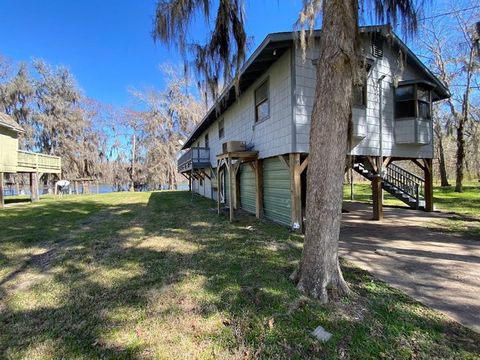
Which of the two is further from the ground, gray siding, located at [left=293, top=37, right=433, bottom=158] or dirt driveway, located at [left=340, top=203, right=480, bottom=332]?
gray siding, located at [left=293, top=37, right=433, bottom=158]

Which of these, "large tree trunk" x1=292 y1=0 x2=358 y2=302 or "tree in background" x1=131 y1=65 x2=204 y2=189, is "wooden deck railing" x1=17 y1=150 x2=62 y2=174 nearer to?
"tree in background" x1=131 y1=65 x2=204 y2=189

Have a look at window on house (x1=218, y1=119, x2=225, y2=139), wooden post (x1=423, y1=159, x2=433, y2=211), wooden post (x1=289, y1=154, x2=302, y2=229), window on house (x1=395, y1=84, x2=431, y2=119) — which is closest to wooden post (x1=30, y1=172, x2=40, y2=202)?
window on house (x1=218, y1=119, x2=225, y2=139)

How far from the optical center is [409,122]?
8.20 m

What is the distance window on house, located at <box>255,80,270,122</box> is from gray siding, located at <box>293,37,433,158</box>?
4.82 ft

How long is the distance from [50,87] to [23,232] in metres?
25.5

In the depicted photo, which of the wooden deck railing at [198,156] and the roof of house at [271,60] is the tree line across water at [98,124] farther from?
the roof of house at [271,60]

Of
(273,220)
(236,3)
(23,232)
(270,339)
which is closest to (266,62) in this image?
(236,3)

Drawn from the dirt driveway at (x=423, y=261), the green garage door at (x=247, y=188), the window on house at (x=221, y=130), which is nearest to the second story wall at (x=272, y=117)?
the green garage door at (x=247, y=188)

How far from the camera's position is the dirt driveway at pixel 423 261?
121 inches

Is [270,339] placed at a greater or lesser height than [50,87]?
lesser

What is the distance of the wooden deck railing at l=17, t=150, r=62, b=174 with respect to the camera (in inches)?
600

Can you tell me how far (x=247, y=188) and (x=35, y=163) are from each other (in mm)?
14907

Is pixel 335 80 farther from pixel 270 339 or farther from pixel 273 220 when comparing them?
pixel 273 220

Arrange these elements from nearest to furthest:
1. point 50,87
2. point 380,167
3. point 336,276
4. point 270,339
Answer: point 270,339 < point 336,276 < point 380,167 < point 50,87
